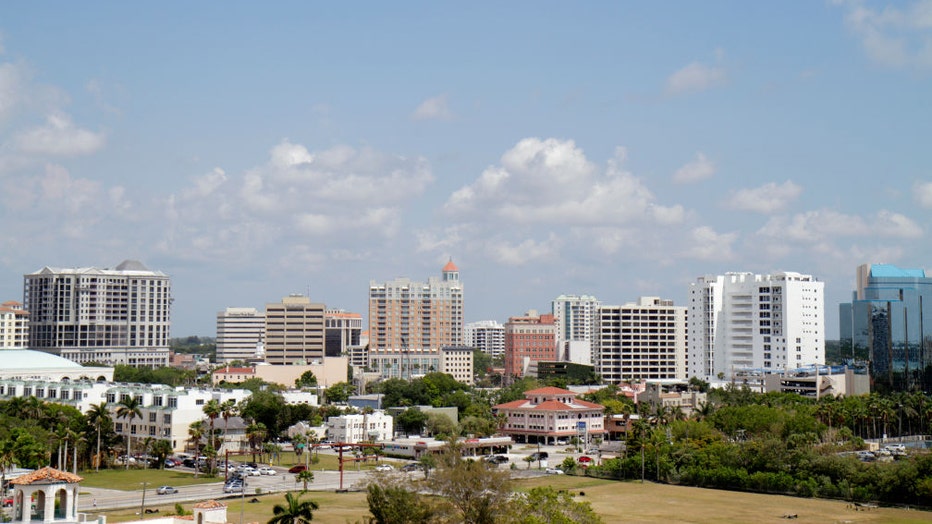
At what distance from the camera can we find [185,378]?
511 feet

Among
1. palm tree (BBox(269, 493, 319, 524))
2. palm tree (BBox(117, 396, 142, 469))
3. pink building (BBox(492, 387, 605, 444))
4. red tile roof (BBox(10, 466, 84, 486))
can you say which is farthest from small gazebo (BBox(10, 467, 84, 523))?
pink building (BBox(492, 387, 605, 444))

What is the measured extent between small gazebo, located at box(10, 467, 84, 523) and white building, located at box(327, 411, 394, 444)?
238 feet

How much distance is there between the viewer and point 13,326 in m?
180

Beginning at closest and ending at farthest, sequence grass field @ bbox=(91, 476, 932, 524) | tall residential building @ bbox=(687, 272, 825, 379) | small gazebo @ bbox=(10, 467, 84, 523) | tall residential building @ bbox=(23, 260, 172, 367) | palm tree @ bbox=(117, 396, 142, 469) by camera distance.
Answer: small gazebo @ bbox=(10, 467, 84, 523)
grass field @ bbox=(91, 476, 932, 524)
palm tree @ bbox=(117, 396, 142, 469)
tall residential building @ bbox=(687, 272, 825, 379)
tall residential building @ bbox=(23, 260, 172, 367)

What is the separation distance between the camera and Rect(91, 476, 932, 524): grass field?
2327 inches

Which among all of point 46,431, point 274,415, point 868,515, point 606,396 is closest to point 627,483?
point 868,515

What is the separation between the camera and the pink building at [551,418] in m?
114

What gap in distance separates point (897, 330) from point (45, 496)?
15660 cm

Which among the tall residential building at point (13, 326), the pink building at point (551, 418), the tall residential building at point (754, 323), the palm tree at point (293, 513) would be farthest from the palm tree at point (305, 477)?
the tall residential building at point (13, 326)

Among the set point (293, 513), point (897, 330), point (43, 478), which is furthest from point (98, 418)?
A: point (897, 330)

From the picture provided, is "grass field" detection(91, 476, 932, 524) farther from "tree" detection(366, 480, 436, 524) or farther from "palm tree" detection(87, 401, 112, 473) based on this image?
"palm tree" detection(87, 401, 112, 473)

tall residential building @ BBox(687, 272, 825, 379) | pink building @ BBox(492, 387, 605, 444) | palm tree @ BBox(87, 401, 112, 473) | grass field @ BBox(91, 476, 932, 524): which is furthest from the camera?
tall residential building @ BBox(687, 272, 825, 379)

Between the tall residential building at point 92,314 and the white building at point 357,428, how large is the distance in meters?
96.0

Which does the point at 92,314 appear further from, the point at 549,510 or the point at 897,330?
the point at 549,510
